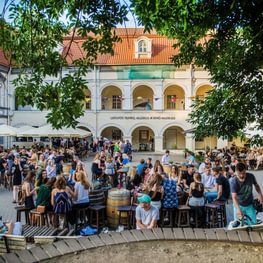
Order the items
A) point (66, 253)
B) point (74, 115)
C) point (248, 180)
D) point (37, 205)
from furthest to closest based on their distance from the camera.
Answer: point (37, 205) < point (248, 180) < point (74, 115) < point (66, 253)

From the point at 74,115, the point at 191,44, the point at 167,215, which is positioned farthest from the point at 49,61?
the point at 167,215

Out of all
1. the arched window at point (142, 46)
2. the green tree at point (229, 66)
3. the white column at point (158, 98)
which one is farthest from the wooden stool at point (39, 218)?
the arched window at point (142, 46)

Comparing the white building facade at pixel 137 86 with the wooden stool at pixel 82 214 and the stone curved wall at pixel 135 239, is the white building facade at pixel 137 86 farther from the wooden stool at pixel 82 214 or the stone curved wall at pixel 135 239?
the stone curved wall at pixel 135 239

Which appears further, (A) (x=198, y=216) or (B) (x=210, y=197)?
(B) (x=210, y=197)

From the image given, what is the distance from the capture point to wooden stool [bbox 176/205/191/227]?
9.30m

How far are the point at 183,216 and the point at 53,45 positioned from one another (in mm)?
6104

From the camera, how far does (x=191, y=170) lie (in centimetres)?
1307

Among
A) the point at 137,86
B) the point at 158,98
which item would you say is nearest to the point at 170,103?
the point at 158,98

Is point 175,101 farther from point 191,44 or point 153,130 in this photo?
point 191,44

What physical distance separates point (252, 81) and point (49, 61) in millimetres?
4252

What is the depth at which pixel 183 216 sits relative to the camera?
9.49m

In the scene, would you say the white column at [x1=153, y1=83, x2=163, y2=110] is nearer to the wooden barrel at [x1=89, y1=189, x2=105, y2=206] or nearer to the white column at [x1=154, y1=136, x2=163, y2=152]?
the white column at [x1=154, y1=136, x2=163, y2=152]

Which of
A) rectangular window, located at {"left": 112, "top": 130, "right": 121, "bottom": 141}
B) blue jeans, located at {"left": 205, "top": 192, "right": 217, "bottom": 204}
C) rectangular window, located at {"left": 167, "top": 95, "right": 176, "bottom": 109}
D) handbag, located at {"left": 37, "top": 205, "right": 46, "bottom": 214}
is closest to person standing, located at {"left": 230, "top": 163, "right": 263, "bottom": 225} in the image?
blue jeans, located at {"left": 205, "top": 192, "right": 217, "bottom": 204}

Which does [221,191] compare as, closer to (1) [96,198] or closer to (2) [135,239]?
(1) [96,198]
